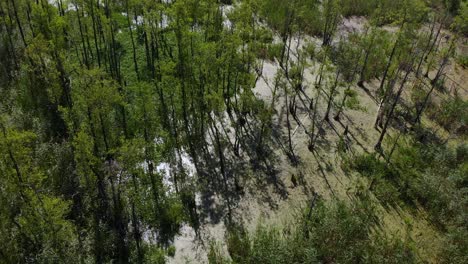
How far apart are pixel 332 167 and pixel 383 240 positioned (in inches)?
275

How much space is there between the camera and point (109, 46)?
37531mm

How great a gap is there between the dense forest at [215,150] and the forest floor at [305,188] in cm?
10

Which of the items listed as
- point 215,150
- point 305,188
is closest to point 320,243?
point 305,188

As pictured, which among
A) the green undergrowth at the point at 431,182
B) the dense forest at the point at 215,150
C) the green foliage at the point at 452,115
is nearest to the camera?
the dense forest at the point at 215,150

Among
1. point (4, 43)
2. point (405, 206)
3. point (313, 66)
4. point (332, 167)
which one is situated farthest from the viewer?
point (313, 66)

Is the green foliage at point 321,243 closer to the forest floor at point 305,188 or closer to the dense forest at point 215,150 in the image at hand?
the dense forest at point 215,150

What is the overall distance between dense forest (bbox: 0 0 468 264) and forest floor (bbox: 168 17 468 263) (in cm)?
10

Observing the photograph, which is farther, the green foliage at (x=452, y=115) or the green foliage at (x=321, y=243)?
the green foliage at (x=452, y=115)

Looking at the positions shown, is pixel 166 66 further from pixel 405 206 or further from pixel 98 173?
pixel 405 206

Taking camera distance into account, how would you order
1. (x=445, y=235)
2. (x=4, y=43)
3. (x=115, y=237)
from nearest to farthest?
(x=115, y=237) → (x=445, y=235) → (x=4, y=43)

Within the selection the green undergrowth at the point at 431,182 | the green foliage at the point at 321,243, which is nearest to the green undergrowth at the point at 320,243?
the green foliage at the point at 321,243

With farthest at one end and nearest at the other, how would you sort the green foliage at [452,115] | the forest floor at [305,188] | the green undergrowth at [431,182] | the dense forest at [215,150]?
the green foliage at [452,115] → the green undergrowth at [431,182] → the forest floor at [305,188] → the dense forest at [215,150]

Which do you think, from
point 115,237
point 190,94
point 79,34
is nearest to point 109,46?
point 79,34

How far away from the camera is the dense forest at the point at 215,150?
21688mm
